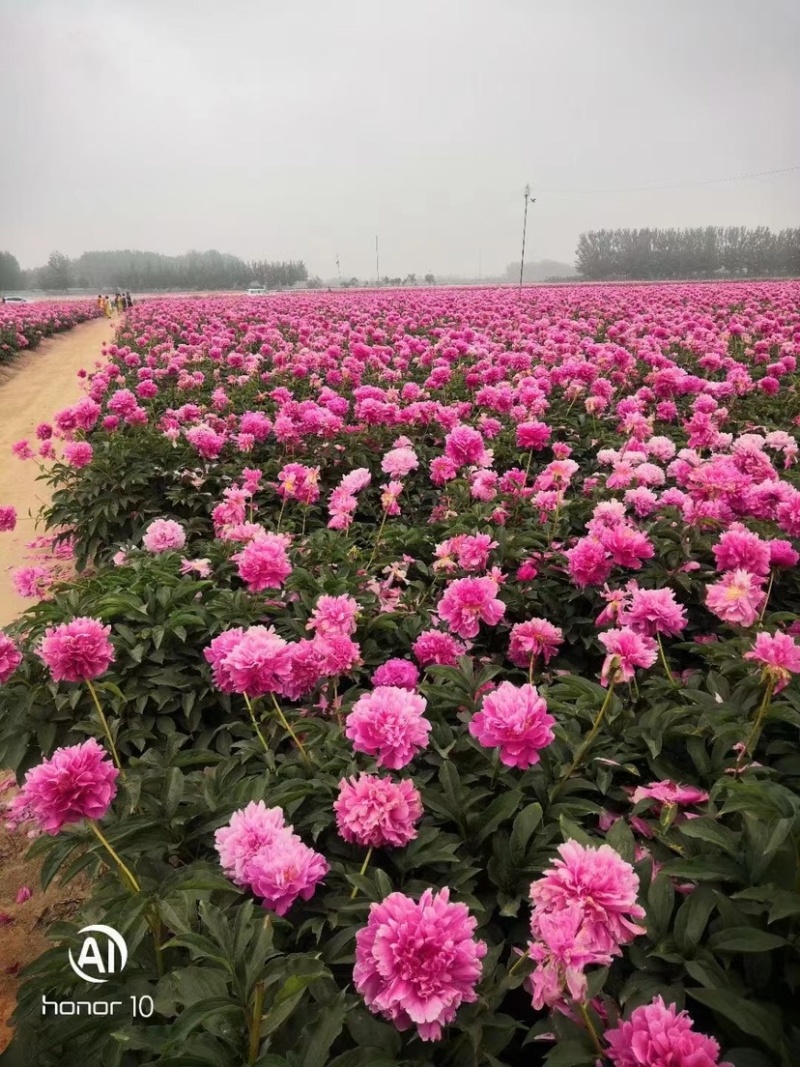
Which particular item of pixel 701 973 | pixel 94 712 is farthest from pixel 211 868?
pixel 701 973

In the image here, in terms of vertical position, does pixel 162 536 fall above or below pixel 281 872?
above

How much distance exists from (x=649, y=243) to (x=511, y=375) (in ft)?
269

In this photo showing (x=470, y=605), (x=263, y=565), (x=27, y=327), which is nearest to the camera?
(x=470, y=605)

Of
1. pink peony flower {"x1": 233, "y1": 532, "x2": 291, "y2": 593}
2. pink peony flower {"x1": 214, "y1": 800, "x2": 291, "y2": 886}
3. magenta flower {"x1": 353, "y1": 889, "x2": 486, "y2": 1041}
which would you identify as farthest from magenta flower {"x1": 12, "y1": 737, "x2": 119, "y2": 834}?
pink peony flower {"x1": 233, "y1": 532, "x2": 291, "y2": 593}

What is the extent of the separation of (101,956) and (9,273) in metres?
103

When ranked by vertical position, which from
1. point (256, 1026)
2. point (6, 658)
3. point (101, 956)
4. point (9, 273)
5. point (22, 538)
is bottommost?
point (22, 538)

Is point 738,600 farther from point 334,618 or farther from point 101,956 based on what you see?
point 101,956

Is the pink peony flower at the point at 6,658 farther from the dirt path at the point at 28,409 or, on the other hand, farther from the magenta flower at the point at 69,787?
the dirt path at the point at 28,409

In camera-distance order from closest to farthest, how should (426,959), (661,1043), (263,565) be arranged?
1. (661,1043)
2. (426,959)
3. (263,565)

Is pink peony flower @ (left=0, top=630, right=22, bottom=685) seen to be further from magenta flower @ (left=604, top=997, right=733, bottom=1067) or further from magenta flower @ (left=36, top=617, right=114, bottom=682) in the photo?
magenta flower @ (left=604, top=997, right=733, bottom=1067)

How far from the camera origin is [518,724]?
4.54 ft

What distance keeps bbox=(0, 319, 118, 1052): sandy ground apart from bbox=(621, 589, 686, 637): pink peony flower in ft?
6.62

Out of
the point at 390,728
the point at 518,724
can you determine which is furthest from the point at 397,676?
the point at 518,724

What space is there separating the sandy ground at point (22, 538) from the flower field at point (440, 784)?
0.28m
